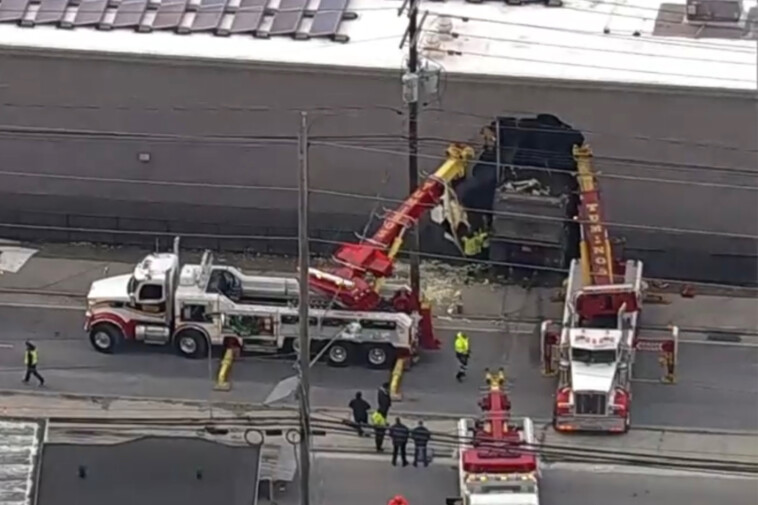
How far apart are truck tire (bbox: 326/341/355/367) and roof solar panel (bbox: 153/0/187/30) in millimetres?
8919

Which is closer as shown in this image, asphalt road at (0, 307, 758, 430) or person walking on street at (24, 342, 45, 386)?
asphalt road at (0, 307, 758, 430)

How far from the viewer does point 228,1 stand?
47281 millimetres

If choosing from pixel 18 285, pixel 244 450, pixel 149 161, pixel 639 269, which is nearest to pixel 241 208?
pixel 149 161

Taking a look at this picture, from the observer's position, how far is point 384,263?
4128 cm

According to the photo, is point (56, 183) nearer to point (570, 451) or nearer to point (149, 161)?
point (149, 161)

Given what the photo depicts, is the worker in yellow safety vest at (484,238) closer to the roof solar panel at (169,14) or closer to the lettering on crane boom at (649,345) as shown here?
the lettering on crane boom at (649,345)

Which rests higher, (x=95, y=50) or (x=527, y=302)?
(x=95, y=50)

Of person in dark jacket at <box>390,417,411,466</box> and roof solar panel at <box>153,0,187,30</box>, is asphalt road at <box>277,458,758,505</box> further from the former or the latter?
roof solar panel at <box>153,0,187,30</box>

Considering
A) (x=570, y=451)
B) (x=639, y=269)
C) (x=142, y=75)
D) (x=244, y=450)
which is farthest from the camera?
(x=142, y=75)

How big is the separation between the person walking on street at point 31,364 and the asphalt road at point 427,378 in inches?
7.5

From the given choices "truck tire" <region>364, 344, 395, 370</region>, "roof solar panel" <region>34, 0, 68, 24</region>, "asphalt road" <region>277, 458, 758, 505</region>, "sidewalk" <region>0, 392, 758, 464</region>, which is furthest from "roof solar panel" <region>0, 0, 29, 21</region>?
"asphalt road" <region>277, 458, 758, 505</region>

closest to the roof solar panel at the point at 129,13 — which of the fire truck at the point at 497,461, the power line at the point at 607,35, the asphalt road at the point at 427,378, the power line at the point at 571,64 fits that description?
the power line at the point at 607,35

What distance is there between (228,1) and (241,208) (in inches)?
184

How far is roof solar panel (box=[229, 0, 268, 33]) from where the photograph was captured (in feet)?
151
